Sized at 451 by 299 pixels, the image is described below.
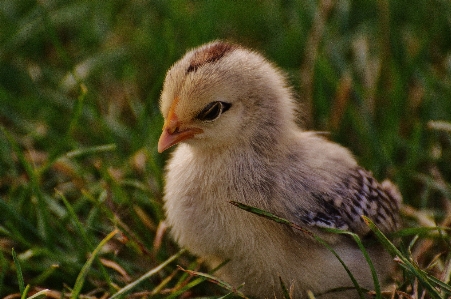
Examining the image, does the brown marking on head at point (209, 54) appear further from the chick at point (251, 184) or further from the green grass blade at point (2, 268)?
the green grass blade at point (2, 268)

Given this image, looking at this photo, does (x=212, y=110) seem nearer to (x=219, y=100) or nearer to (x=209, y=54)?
(x=219, y=100)

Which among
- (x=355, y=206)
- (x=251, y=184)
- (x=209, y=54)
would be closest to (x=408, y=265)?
(x=355, y=206)

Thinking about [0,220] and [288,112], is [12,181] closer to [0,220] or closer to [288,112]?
[0,220]

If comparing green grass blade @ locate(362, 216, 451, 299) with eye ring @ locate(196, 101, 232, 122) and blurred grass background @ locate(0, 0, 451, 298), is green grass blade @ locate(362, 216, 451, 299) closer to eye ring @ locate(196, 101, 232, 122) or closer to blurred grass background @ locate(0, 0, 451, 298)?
blurred grass background @ locate(0, 0, 451, 298)

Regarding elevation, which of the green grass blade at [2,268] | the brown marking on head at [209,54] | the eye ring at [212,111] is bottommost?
the green grass blade at [2,268]

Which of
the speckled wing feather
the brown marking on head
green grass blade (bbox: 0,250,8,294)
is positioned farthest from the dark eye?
green grass blade (bbox: 0,250,8,294)

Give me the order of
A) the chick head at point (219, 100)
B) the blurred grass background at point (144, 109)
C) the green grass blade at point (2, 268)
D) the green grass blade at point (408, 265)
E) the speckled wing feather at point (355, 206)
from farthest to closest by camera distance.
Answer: the blurred grass background at point (144, 109)
the green grass blade at point (2, 268)
the speckled wing feather at point (355, 206)
the chick head at point (219, 100)
the green grass blade at point (408, 265)

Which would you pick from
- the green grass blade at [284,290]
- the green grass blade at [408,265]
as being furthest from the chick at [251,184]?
the green grass blade at [408,265]
